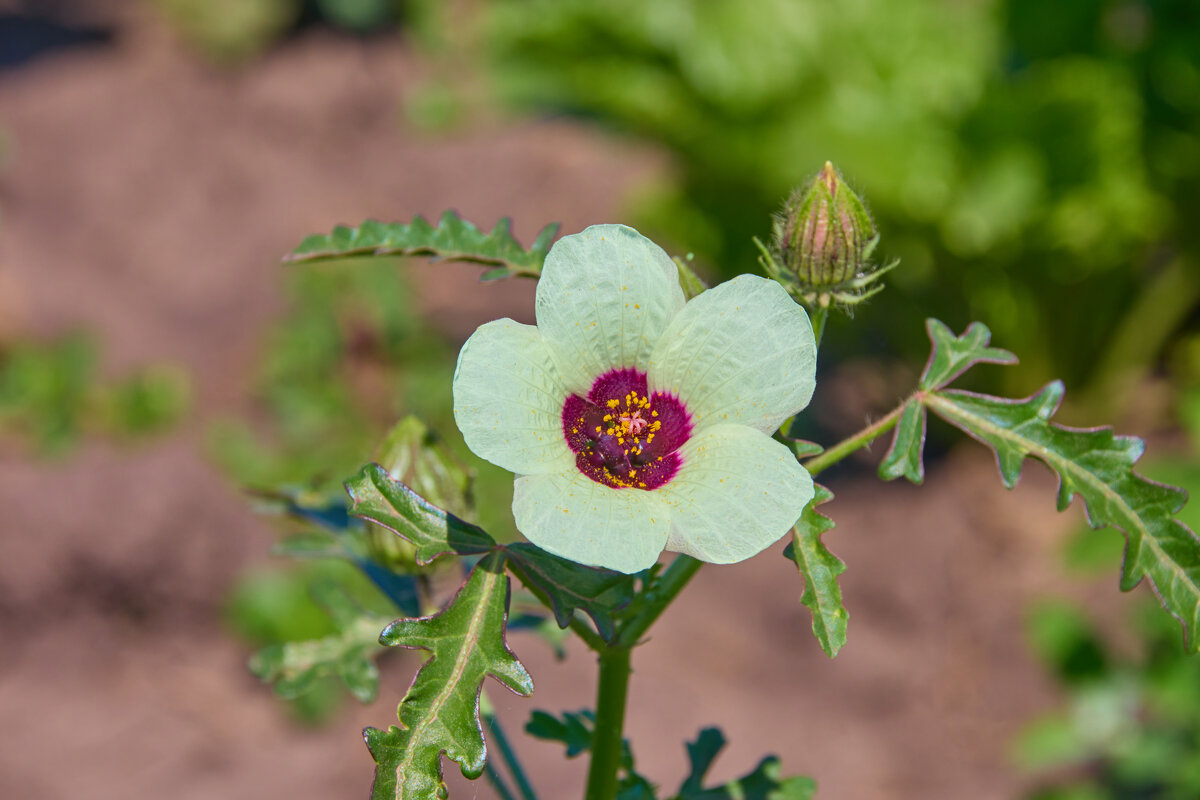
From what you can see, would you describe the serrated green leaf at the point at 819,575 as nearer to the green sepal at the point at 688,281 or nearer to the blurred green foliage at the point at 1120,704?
the green sepal at the point at 688,281

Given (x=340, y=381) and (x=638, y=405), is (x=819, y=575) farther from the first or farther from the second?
(x=340, y=381)

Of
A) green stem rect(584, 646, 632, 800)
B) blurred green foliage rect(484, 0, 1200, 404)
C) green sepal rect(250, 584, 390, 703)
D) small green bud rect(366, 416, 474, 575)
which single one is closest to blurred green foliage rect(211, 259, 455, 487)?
blurred green foliage rect(484, 0, 1200, 404)

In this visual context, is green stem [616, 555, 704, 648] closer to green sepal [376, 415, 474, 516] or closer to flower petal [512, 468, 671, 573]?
flower petal [512, 468, 671, 573]

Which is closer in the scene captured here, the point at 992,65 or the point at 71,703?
the point at 71,703

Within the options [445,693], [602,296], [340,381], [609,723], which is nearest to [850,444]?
[602,296]

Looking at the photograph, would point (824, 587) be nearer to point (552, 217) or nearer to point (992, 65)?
point (992, 65)

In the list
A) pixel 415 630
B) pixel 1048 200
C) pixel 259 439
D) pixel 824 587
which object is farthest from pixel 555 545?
pixel 1048 200

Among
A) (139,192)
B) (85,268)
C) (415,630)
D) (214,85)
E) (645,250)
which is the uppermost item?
(214,85)
